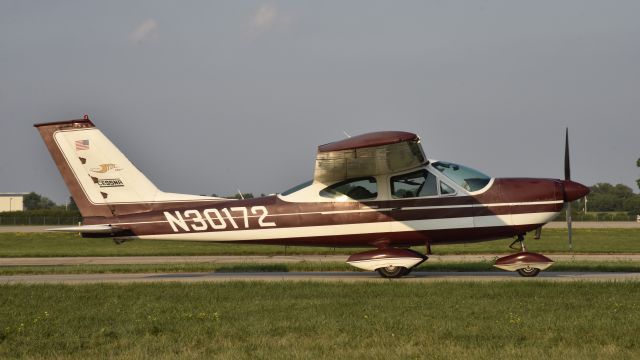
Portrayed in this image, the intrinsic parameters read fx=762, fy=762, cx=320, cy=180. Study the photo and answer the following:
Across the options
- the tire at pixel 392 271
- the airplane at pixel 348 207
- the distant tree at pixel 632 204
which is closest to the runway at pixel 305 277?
the tire at pixel 392 271

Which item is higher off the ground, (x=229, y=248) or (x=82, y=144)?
(x=82, y=144)

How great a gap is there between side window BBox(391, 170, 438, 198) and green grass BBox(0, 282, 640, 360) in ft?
8.19

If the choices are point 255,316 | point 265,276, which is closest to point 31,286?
point 265,276

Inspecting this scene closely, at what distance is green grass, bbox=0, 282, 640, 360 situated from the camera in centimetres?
805

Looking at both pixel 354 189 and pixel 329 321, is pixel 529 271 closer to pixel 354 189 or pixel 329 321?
A: pixel 354 189

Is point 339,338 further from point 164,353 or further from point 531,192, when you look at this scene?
point 531,192

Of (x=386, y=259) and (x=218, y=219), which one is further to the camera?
(x=218, y=219)

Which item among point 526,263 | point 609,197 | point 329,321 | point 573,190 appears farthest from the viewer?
point 609,197

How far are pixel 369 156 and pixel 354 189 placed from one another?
1.46m

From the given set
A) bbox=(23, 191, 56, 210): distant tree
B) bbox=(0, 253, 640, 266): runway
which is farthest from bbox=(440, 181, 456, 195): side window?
bbox=(23, 191, 56, 210): distant tree

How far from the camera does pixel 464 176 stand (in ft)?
50.5

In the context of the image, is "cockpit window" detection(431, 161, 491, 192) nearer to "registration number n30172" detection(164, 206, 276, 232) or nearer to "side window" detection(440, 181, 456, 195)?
"side window" detection(440, 181, 456, 195)

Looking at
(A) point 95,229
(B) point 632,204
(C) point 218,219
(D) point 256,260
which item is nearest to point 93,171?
(A) point 95,229

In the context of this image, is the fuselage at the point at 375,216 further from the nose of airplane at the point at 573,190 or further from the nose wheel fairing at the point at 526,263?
the nose wheel fairing at the point at 526,263
